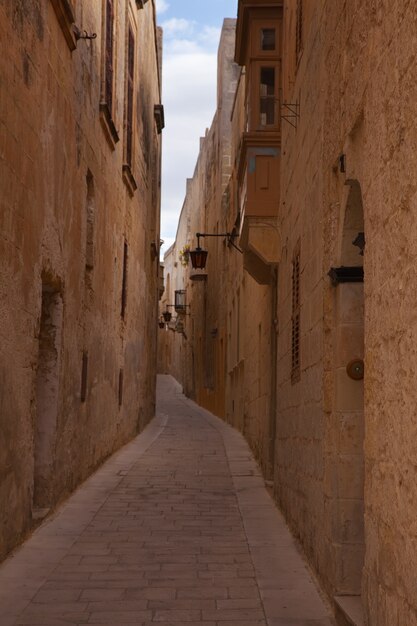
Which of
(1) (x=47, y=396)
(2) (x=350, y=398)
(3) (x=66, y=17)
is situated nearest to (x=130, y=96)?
(3) (x=66, y=17)

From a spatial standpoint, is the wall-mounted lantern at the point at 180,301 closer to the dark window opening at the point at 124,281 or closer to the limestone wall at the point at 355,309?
the dark window opening at the point at 124,281

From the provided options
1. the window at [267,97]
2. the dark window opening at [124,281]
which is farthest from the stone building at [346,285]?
the dark window opening at [124,281]

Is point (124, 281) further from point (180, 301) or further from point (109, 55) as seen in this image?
point (180, 301)

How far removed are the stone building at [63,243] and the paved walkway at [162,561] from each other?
0.45 m

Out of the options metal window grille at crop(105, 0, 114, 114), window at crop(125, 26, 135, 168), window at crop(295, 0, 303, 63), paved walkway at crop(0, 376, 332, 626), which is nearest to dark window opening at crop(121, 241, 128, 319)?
window at crop(125, 26, 135, 168)

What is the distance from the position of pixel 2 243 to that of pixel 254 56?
7225 millimetres

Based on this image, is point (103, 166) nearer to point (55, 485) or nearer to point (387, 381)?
point (55, 485)

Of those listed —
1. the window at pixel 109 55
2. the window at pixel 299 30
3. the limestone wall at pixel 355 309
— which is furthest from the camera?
the window at pixel 109 55

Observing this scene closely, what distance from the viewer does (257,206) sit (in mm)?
11508

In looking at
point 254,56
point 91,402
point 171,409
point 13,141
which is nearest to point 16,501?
point 13,141

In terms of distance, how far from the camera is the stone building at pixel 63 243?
6.66 m

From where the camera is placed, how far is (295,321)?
331 inches

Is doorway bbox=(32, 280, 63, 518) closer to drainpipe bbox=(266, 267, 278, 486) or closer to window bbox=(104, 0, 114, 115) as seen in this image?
drainpipe bbox=(266, 267, 278, 486)

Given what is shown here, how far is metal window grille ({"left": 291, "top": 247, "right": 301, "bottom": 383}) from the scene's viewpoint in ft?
26.9
